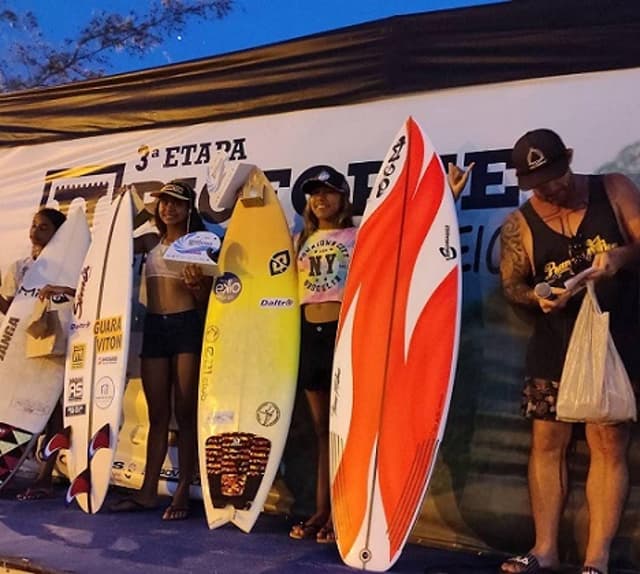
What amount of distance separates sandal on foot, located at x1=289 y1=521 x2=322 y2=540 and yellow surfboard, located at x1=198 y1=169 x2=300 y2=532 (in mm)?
160

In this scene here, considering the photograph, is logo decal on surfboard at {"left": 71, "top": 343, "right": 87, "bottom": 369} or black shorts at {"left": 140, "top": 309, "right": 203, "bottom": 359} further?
logo decal on surfboard at {"left": 71, "top": 343, "right": 87, "bottom": 369}

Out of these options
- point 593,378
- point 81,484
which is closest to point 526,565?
point 593,378

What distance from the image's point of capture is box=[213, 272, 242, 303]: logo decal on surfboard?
3.62 m

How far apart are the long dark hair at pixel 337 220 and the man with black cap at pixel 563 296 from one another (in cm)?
74

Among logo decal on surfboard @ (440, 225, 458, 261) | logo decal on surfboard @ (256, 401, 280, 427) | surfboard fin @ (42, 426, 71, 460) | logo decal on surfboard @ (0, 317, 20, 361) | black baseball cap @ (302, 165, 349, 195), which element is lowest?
surfboard fin @ (42, 426, 71, 460)

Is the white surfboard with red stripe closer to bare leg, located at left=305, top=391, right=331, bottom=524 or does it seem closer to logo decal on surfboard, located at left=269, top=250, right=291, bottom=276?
logo decal on surfboard, located at left=269, top=250, right=291, bottom=276

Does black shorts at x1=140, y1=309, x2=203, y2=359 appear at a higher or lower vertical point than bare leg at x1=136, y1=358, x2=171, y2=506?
higher

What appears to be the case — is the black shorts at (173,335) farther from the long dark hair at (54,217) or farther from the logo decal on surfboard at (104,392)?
the long dark hair at (54,217)

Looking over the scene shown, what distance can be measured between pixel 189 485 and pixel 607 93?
2.30 m

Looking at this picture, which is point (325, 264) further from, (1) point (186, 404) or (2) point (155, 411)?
(2) point (155, 411)

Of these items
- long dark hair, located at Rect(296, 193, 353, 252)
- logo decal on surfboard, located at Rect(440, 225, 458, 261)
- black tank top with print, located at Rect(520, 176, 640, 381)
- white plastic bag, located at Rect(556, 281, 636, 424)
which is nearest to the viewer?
white plastic bag, located at Rect(556, 281, 636, 424)

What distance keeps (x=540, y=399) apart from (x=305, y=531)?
40.2 inches

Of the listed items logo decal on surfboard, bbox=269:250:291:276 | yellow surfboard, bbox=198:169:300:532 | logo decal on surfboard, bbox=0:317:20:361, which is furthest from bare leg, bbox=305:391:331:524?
logo decal on surfboard, bbox=0:317:20:361

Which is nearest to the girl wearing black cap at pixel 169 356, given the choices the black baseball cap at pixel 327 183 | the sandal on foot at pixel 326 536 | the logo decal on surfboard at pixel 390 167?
the black baseball cap at pixel 327 183
